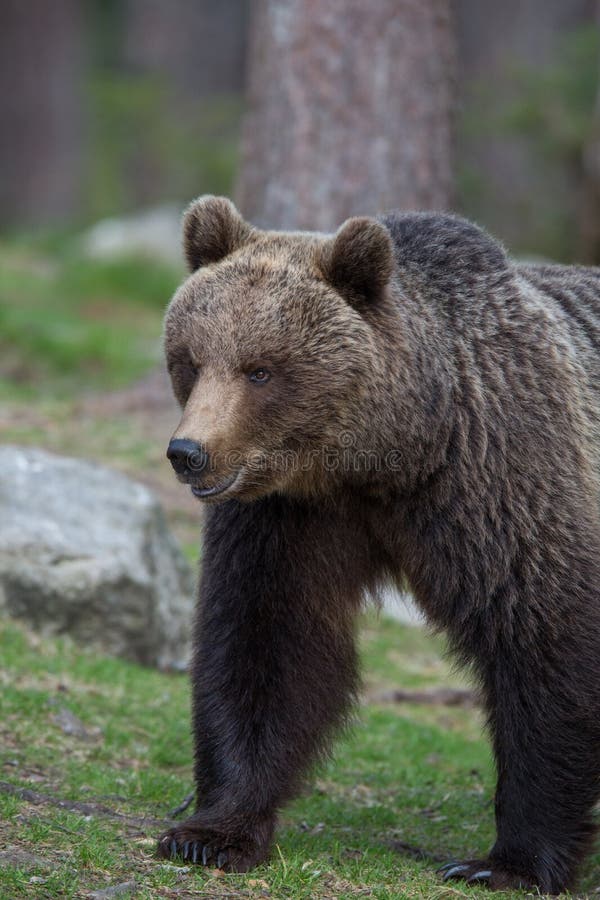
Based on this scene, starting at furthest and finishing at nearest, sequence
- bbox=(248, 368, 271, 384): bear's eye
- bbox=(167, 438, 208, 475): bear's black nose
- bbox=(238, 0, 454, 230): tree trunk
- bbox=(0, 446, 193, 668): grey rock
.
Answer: bbox=(238, 0, 454, 230): tree trunk < bbox=(0, 446, 193, 668): grey rock < bbox=(248, 368, 271, 384): bear's eye < bbox=(167, 438, 208, 475): bear's black nose

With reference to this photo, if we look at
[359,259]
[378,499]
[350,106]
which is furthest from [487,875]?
[350,106]

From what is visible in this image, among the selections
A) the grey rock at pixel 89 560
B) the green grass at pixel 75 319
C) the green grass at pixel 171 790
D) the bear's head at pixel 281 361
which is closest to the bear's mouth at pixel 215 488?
the bear's head at pixel 281 361

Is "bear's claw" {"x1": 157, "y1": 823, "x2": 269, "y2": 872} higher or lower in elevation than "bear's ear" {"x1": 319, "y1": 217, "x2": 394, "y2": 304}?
lower

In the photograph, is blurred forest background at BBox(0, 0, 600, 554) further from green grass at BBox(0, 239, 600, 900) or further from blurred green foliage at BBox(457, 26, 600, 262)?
green grass at BBox(0, 239, 600, 900)

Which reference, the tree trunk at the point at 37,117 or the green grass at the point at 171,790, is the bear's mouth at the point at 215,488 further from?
the tree trunk at the point at 37,117

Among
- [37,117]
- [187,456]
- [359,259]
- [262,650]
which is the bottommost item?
[262,650]

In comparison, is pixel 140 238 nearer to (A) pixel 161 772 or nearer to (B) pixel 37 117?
(B) pixel 37 117

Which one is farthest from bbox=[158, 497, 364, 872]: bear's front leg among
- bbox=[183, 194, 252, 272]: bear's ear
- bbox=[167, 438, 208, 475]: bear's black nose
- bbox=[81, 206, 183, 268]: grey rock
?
bbox=[81, 206, 183, 268]: grey rock

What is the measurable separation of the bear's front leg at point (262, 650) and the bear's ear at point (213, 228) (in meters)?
1.06

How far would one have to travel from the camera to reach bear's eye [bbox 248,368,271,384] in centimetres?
483

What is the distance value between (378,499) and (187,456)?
3.13 ft

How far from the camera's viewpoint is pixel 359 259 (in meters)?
4.91

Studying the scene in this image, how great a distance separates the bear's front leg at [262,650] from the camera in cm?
525

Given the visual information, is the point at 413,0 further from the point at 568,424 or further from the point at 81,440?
the point at 568,424
